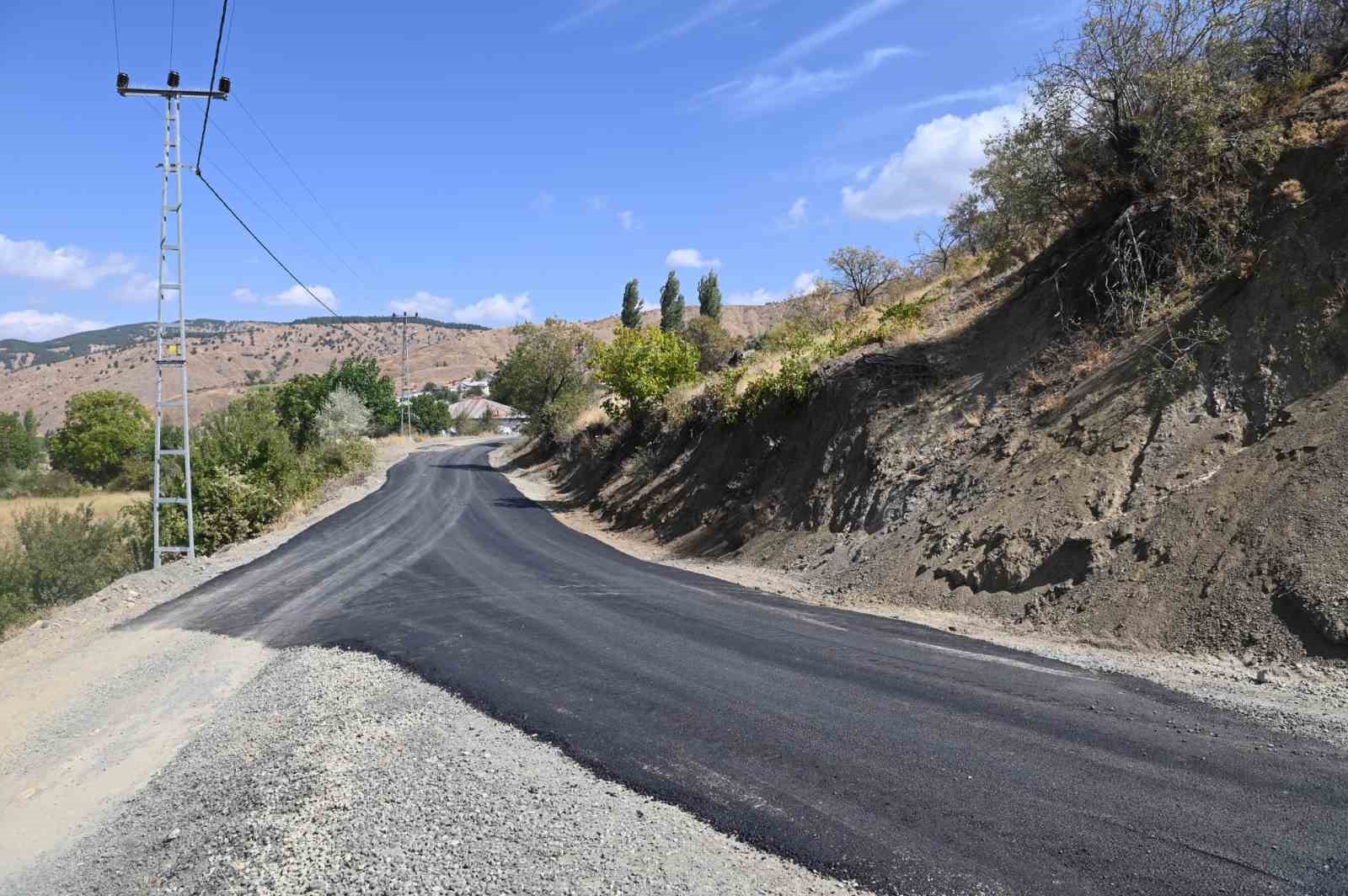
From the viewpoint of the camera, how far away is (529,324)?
198ft

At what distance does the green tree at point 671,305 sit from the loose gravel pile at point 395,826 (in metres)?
61.0

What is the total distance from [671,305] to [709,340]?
10.8 meters

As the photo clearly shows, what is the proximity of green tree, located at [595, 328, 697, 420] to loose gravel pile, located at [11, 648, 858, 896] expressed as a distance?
23.0 m

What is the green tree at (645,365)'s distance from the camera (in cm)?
3017

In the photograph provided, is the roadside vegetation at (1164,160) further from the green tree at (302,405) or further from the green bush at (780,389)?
the green tree at (302,405)

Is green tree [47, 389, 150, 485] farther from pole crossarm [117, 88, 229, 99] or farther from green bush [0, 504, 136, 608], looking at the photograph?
pole crossarm [117, 88, 229, 99]

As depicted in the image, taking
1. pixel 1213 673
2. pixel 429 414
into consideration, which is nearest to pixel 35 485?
pixel 429 414

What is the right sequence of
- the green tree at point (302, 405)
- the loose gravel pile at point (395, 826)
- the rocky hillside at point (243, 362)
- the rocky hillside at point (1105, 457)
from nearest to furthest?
the loose gravel pile at point (395, 826)
the rocky hillside at point (1105, 457)
the green tree at point (302, 405)
the rocky hillside at point (243, 362)

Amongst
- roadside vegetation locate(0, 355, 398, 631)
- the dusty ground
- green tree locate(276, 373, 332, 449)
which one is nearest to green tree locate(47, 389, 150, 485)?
green tree locate(276, 373, 332, 449)

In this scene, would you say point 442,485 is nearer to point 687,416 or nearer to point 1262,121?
point 687,416

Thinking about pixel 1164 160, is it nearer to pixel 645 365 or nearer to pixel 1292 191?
pixel 1292 191

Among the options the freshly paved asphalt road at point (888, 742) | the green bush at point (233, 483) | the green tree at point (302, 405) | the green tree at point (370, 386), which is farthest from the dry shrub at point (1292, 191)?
the green tree at point (370, 386)

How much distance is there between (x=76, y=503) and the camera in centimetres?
5506

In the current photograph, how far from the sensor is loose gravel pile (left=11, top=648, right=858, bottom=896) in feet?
15.0
